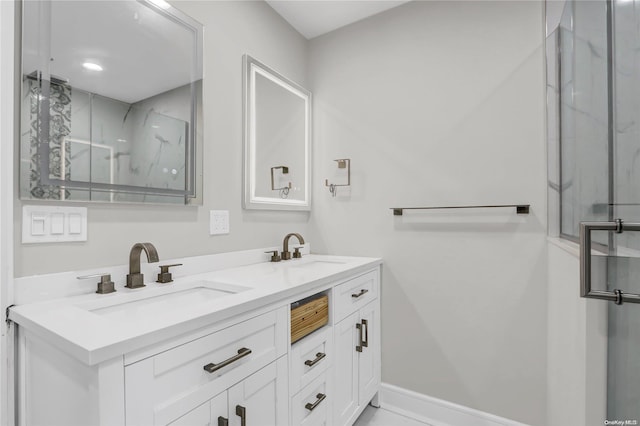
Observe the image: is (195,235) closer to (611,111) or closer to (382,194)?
(382,194)

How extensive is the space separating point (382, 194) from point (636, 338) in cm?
148

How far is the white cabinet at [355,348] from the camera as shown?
1554mm

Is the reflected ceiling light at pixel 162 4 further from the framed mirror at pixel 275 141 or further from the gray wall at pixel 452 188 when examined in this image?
the gray wall at pixel 452 188

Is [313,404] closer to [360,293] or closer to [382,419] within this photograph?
[360,293]

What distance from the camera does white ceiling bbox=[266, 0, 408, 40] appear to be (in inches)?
79.6

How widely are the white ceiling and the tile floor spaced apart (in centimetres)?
259

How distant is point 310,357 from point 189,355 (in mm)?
639

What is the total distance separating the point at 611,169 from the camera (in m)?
0.84

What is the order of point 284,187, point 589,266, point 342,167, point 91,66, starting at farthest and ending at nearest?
point 342,167 < point 284,187 < point 91,66 < point 589,266

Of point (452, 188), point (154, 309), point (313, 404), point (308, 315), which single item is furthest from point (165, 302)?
point (452, 188)

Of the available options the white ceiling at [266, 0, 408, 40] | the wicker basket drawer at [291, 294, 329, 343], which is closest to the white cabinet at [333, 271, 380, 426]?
the wicker basket drawer at [291, 294, 329, 343]

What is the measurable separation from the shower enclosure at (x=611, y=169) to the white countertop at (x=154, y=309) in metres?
0.88

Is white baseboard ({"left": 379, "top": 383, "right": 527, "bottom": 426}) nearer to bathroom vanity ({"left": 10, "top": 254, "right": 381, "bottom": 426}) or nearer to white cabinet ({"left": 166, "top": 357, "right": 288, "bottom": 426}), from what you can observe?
bathroom vanity ({"left": 10, "top": 254, "right": 381, "bottom": 426})

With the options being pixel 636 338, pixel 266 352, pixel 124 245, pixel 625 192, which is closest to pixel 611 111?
pixel 625 192
